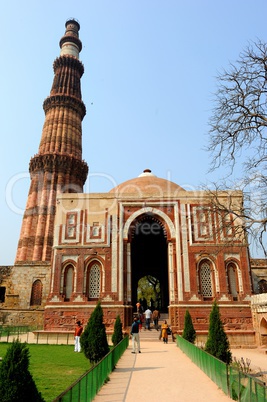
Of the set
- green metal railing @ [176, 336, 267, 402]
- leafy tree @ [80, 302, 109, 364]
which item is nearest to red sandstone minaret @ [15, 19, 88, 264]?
leafy tree @ [80, 302, 109, 364]

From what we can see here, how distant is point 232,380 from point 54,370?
14.5 ft

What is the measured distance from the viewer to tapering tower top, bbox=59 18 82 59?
3362cm

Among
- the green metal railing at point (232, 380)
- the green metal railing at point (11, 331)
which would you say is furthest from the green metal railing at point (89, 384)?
the green metal railing at point (11, 331)

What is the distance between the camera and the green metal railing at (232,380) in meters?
4.54

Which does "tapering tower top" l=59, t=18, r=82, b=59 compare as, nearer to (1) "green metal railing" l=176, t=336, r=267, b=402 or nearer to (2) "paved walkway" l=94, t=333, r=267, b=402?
(2) "paved walkway" l=94, t=333, r=267, b=402

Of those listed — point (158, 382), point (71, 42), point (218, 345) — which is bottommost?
point (158, 382)

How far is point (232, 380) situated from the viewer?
18.9ft

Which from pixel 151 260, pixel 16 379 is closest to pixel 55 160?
pixel 151 260

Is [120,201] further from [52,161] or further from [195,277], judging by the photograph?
[52,161]

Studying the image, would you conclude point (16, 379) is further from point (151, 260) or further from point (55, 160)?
point (55, 160)

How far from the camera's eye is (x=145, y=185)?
66.3 ft

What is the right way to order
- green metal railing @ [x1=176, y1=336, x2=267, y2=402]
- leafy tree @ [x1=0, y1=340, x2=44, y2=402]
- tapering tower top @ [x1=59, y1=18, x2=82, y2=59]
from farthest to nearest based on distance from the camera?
tapering tower top @ [x1=59, y1=18, x2=82, y2=59] < green metal railing @ [x1=176, y1=336, x2=267, y2=402] < leafy tree @ [x1=0, y1=340, x2=44, y2=402]

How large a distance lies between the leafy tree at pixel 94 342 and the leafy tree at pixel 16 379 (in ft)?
15.8

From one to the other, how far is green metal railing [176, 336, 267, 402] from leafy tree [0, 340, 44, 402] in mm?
2861
